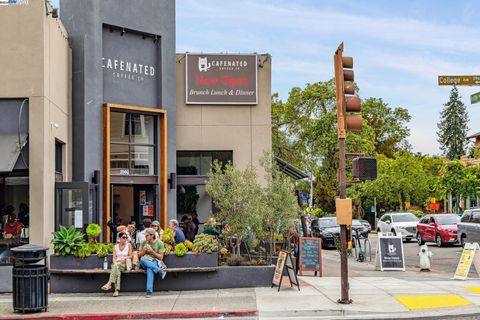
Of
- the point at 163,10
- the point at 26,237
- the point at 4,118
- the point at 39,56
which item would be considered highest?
the point at 163,10

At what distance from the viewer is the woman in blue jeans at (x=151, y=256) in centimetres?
1420

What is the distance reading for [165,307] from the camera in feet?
42.0

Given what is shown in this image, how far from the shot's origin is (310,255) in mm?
18328

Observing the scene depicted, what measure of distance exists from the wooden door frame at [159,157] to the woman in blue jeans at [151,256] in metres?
5.16

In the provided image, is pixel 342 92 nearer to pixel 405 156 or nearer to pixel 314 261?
pixel 314 261

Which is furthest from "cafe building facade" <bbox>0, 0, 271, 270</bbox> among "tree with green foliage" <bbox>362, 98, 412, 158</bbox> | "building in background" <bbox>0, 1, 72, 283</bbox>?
"tree with green foliage" <bbox>362, 98, 412, 158</bbox>

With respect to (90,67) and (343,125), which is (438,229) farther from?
(343,125)

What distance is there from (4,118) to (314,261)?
8.97m

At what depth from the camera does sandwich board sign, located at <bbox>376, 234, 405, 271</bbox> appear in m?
19.9

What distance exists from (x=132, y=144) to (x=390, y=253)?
8.70 meters

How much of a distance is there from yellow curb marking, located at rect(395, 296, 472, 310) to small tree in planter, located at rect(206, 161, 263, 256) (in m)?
4.14

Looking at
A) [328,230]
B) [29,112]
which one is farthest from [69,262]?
[328,230]

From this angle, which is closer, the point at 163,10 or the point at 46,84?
the point at 46,84

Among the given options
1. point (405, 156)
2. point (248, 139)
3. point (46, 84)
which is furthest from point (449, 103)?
point (46, 84)
